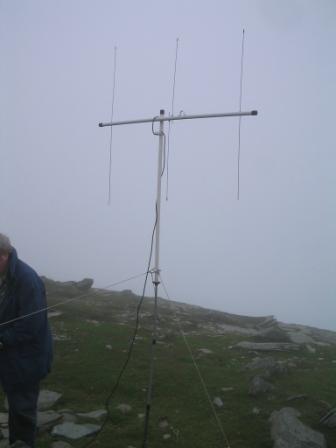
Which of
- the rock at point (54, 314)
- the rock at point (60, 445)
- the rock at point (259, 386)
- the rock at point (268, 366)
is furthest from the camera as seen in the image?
the rock at point (54, 314)

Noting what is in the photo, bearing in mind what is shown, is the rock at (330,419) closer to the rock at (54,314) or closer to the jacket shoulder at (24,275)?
the jacket shoulder at (24,275)

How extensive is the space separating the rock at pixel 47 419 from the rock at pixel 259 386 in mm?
4141

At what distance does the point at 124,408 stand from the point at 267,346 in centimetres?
785

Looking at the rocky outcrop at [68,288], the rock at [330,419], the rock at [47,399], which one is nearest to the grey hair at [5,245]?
the rock at [47,399]

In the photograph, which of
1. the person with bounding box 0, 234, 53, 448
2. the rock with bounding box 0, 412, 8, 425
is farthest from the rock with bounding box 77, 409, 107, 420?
the person with bounding box 0, 234, 53, 448

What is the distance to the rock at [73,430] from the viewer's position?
696 centimetres

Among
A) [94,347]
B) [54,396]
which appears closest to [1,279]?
[54,396]

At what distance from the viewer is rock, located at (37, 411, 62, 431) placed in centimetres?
717

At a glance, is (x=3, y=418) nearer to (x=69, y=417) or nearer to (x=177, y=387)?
(x=69, y=417)

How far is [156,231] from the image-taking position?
7.31m

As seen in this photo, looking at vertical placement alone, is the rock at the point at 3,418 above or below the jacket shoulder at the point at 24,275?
below

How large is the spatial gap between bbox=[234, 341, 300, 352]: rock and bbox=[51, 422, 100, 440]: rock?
8.07 m

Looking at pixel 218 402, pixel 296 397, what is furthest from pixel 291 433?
pixel 296 397

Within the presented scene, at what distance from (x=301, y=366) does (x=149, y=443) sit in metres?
6.90
